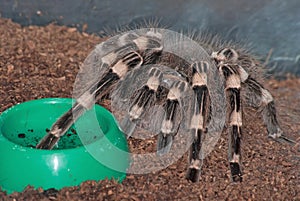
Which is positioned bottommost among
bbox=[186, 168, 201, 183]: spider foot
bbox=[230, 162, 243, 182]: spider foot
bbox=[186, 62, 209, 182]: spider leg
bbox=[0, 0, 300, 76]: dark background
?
bbox=[186, 168, 201, 183]: spider foot

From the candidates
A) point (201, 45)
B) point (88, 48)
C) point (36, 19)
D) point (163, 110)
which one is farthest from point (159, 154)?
point (36, 19)

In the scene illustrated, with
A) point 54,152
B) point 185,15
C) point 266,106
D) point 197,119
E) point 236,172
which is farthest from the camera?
point 185,15

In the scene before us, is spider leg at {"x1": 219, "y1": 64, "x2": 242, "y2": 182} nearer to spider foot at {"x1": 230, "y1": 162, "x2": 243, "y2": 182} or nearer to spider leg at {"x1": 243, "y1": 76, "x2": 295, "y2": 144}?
spider foot at {"x1": 230, "y1": 162, "x2": 243, "y2": 182}

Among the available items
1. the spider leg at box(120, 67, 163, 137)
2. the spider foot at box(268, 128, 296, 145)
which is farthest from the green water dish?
the spider foot at box(268, 128, 296, 145)

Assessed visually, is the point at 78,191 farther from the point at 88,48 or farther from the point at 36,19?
the point at 36,19

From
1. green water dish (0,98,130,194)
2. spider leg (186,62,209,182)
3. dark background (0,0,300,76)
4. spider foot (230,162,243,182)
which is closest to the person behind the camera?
green water dish (0,98,130,194)

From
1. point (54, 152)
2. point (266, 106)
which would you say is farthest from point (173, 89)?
point (266, 106)

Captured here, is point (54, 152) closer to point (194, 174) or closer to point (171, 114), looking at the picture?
point (171, 114)

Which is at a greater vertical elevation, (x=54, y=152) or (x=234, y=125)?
(x=234, y=125)
